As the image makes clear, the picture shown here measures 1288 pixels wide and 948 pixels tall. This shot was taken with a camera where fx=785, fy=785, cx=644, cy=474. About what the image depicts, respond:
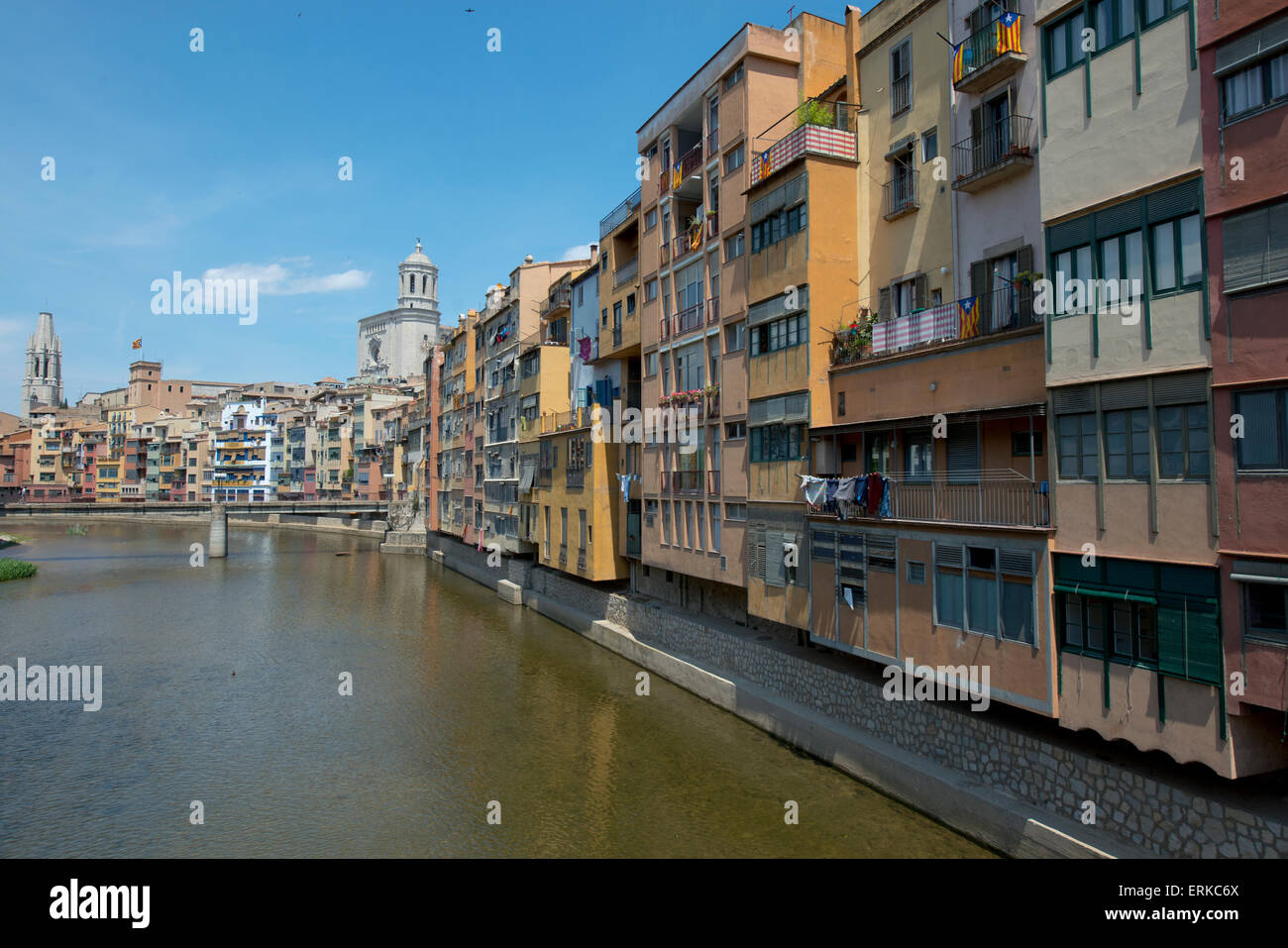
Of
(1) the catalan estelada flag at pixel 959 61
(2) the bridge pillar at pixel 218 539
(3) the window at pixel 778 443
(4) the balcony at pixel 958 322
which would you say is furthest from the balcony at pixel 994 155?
(2) the bridge pillar at pixel 218 539

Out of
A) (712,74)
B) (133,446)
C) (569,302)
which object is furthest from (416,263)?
(712,74)

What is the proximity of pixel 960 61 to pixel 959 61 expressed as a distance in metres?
0.05

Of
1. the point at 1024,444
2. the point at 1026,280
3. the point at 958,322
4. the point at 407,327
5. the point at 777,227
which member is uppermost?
the point at 407,327

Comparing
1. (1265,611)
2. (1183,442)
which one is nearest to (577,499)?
(1183,442)

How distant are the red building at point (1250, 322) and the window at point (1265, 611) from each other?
0.05 feet

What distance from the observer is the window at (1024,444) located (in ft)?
51.5

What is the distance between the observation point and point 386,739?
24.3m

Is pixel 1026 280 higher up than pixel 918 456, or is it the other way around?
pixel 1026 280

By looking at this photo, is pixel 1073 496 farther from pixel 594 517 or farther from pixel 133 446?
pixel 133 446

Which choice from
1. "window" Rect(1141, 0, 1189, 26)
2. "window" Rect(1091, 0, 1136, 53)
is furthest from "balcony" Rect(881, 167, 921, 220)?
"window" Rect(1141, 0, 1189, 26)

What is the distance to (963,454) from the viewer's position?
17484 millimetres

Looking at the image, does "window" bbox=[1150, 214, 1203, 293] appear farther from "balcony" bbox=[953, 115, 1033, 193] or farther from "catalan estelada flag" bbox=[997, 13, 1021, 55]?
"catalan estelada flag" bbox=[997, 13, 1021, 55]

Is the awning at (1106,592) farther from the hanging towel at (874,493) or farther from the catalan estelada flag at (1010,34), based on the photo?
the catalan estelada flag at (1010,34)

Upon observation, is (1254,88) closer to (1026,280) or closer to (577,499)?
(1026,280)
